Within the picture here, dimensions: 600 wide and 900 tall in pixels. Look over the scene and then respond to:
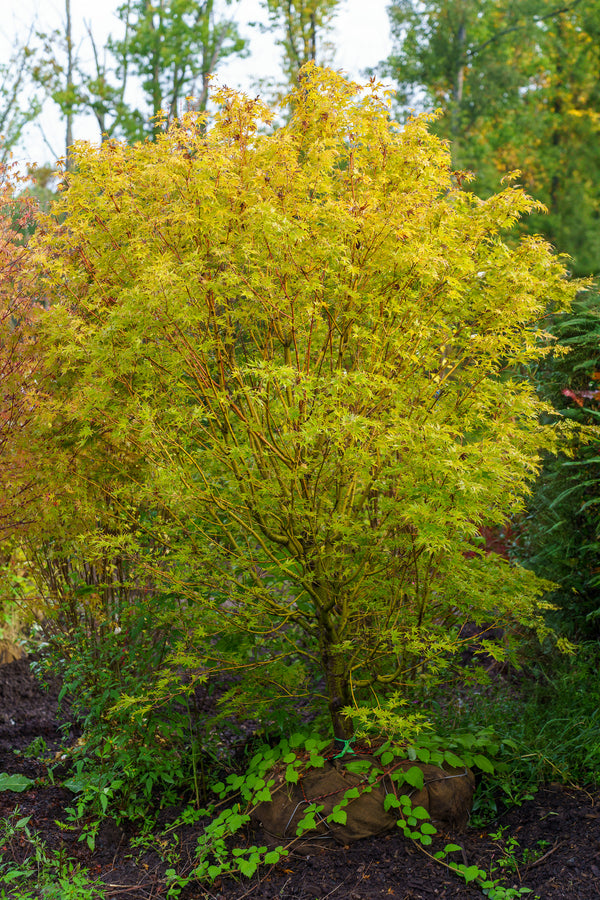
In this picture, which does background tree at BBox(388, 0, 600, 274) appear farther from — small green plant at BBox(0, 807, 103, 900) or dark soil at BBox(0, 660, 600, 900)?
small green plant at BBox(0, 807, 103, 900)

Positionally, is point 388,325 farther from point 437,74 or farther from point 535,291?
point 437,74

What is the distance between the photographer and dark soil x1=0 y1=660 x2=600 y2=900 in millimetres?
3152

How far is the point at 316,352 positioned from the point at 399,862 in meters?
2.47

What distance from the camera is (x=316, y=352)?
3.83m

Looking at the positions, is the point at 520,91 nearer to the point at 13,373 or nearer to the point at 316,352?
the point at 316,352

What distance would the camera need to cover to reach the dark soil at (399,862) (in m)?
3.15

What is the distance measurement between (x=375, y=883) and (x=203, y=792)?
49.7 inches

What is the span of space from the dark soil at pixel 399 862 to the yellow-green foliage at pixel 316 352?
70cm

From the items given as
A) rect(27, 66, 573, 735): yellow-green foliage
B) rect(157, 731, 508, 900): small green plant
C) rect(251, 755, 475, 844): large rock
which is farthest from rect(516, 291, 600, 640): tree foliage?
rect(251, 755, 475, 844): large rock

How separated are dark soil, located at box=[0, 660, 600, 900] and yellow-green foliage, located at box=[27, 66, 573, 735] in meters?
0.70

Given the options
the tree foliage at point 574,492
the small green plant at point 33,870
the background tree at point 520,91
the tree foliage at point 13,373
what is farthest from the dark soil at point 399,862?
the background tree at point 520,91

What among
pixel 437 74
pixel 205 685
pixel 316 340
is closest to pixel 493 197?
pixel 316 340

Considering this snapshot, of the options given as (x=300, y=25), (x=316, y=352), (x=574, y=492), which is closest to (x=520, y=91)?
(x=300, y=25)

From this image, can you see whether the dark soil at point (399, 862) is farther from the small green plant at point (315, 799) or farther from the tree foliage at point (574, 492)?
the tree foliage at point (574, 492)
